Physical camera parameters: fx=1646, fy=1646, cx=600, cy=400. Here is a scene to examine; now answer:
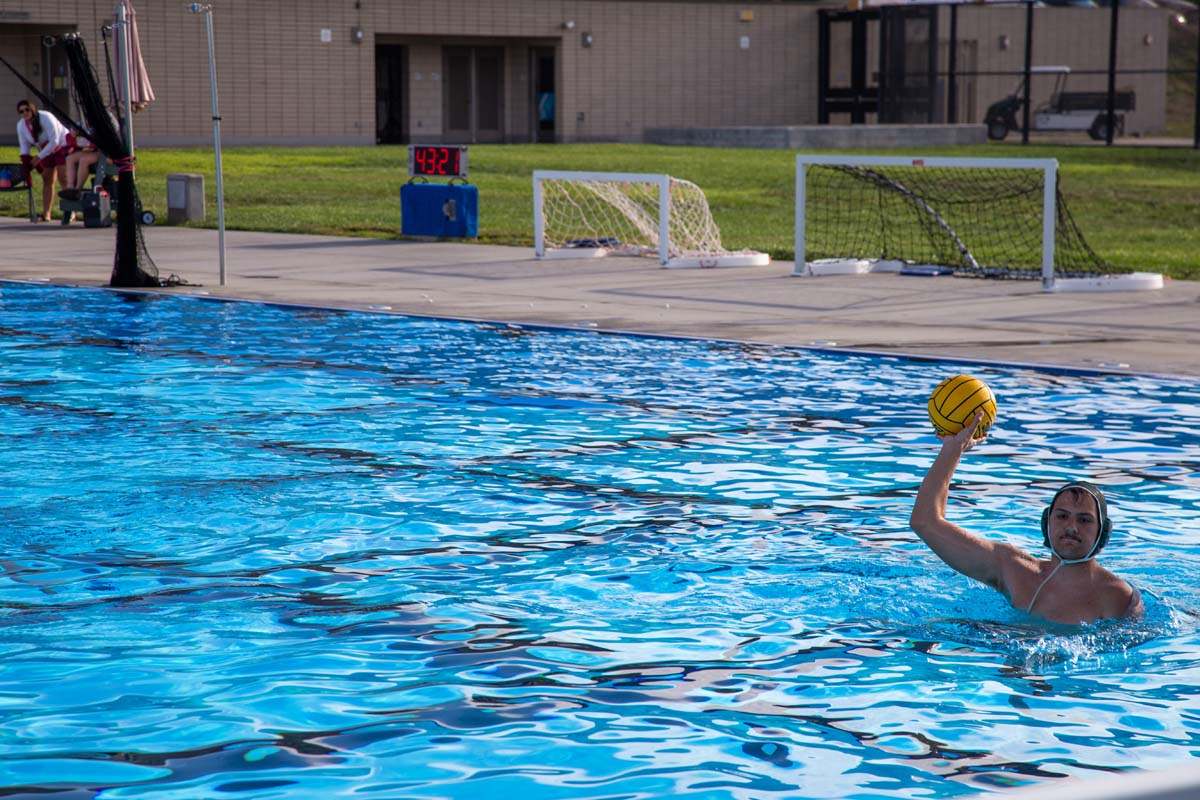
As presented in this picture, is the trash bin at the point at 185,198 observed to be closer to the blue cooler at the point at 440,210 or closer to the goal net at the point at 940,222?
the blue cooler at the point at 440,210

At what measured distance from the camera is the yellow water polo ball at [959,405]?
18.8ft

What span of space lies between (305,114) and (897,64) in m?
17.2

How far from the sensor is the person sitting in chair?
82.3ft

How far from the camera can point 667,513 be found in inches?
307

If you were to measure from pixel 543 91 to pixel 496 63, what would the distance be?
5.44 feet

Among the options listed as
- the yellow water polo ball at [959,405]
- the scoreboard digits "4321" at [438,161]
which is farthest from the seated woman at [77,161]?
the yellow water polo ball at [959,405]

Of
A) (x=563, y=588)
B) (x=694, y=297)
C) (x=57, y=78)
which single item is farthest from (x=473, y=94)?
(x=563, y=588)

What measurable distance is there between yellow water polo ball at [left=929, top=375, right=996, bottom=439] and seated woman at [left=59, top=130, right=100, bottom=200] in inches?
837

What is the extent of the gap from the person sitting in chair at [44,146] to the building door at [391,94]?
2322cm

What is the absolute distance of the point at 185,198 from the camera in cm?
2527

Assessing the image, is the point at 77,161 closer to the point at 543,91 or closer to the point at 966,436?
the point at 966,436

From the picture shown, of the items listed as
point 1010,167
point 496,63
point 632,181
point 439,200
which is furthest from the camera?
point 496,63

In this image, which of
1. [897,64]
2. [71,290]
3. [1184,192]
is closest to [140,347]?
[71,290]

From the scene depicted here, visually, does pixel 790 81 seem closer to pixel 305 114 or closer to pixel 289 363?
pixel 305 114
